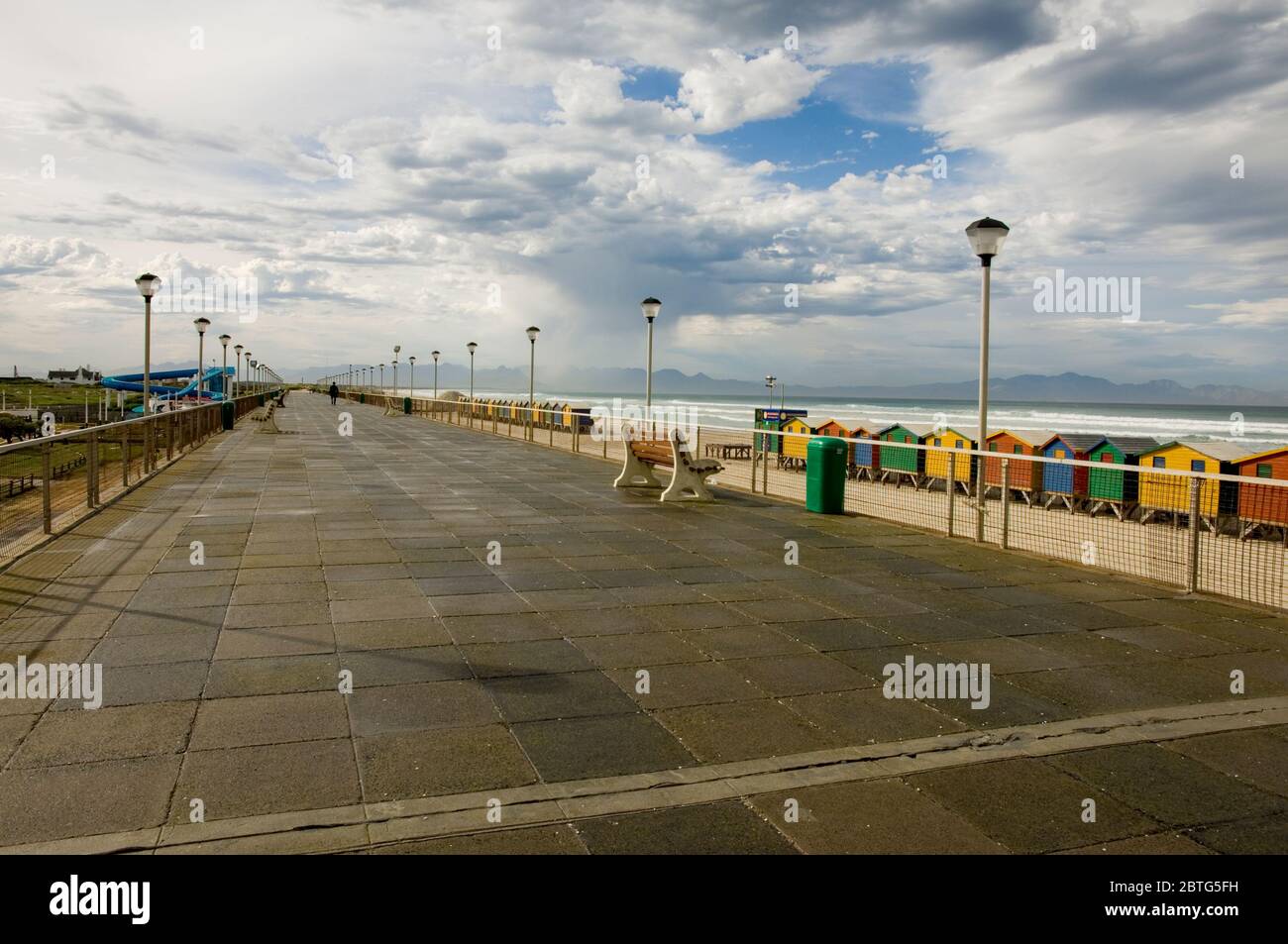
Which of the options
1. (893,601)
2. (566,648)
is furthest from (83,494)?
(893,601)

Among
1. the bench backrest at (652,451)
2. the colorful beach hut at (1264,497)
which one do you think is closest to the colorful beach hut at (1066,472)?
the colorful beach hut at (1264,497)

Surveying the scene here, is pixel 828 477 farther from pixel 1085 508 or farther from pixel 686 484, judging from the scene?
pixel 1085 508

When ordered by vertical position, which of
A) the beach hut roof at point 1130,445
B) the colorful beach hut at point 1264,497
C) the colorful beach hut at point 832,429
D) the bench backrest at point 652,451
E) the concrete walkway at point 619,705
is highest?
the colorful beach hut at point 832,429

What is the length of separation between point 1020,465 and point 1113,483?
288 cm

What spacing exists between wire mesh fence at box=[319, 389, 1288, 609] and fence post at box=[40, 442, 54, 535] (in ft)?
26.4

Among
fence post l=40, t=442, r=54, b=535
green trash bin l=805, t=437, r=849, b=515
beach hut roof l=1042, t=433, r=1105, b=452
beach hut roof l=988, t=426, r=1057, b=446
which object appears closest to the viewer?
fence post l=40, t=442, r=54, b=535

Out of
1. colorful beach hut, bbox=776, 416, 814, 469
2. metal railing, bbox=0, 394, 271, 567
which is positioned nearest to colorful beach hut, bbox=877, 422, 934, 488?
colorful beach hut, bbox=776, 416, 814, 469

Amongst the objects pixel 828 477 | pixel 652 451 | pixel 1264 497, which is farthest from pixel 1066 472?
pixel 652 451

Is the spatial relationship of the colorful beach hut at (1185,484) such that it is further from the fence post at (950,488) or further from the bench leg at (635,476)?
the bench leg at (635,476)

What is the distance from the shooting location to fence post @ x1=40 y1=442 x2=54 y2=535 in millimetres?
9227

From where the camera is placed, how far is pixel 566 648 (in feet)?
19.7

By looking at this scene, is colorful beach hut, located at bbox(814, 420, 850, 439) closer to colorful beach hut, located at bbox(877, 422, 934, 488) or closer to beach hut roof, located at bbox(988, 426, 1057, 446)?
colorful beach hut, located at bbox(877, 422, 934, 488)

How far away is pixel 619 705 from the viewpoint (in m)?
4.96

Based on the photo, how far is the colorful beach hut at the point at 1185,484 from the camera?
16.8 meters
